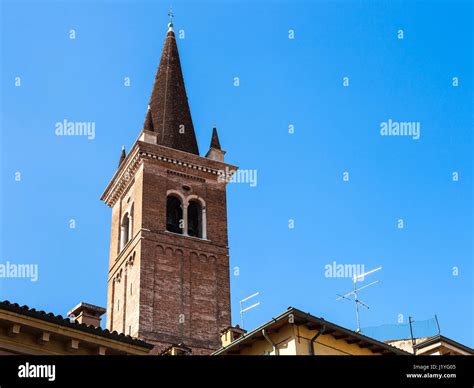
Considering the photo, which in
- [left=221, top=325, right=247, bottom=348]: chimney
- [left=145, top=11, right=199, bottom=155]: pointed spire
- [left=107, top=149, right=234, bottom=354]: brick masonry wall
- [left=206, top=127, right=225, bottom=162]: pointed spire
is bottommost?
[left=221, top=325, right=247, bottom=348]: chimney

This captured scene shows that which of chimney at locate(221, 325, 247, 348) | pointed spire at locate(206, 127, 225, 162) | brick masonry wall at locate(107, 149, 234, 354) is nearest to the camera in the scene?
chimney at locate(221, 325, 247, 348)

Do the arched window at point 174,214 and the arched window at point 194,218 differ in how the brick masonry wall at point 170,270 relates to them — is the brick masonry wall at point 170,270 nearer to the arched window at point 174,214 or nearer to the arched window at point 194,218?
the arched window at point 194,218

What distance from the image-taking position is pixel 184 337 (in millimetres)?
Answer: 32781

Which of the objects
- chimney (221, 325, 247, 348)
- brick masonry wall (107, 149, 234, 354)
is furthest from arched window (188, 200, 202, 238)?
chimney (221, 325, 247, 348)

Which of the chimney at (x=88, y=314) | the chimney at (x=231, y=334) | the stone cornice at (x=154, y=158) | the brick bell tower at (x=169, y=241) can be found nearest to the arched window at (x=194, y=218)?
the brick bell tower at (x=169, y=241)

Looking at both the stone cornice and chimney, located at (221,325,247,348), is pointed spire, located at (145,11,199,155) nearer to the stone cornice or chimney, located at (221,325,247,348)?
the stone cornice

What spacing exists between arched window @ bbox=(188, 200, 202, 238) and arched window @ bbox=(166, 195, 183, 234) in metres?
0.52

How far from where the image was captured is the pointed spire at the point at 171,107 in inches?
1544

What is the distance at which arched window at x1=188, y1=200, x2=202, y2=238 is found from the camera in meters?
36.7

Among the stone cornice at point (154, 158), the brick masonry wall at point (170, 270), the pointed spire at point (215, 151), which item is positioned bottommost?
the brick masonry wall at point (170, 270)

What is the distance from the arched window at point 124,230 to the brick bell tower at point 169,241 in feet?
0.15

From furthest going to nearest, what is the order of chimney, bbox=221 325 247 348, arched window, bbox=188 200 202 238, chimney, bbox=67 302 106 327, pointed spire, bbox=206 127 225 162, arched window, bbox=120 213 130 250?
1. pointed spire, bbox=206 127 225 162
2. arched window, bbox=120 213 130 250
3. arched window, bbox=188 200 202 238
4. chimney, bbox=221 325 247 348
5. chimney, bbox=67 302 106 327
